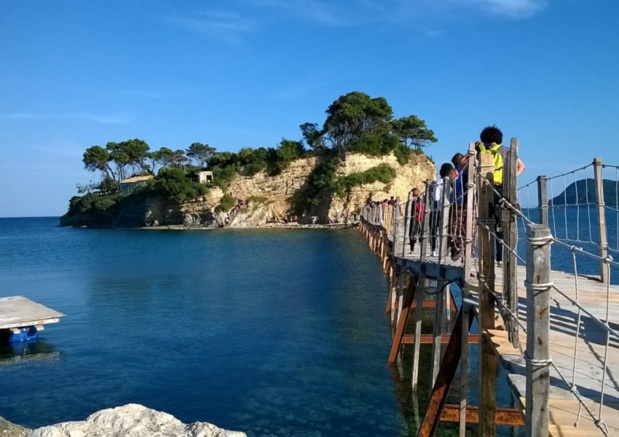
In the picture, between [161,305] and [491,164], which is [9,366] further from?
[491,164]

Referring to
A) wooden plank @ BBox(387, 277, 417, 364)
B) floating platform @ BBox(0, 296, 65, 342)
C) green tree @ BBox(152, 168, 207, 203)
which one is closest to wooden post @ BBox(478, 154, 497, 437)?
wooden plank @ BBox(387, 277, 417, 364)

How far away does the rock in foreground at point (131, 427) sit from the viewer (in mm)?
5562

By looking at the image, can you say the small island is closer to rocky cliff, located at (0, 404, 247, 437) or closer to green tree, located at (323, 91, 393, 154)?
green tree, located at (323, 91, 393, 154)

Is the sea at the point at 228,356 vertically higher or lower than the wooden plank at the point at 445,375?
lower

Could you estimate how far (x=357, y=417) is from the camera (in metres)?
9.39

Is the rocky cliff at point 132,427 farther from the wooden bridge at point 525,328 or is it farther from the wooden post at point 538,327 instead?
the wooden post at point 538,327

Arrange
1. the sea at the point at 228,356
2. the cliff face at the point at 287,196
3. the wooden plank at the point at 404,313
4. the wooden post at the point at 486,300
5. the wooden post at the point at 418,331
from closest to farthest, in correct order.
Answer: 1. the wooden post at the point at 486,300
2. the sea at the point at 228,356
3. the wooden post at the point at 418,331
4. the wooden plank at the point at 404,313
5. the cliff face at the point at 287,196

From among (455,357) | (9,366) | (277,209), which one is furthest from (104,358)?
(277,209)

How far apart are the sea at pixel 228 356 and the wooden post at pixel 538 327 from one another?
559cm

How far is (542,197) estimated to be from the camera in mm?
8102

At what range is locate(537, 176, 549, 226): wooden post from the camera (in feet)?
26.3

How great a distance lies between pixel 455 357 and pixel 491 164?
2.21 meters

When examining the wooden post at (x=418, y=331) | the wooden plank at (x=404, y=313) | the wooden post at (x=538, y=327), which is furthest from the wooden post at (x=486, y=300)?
the wooden plank at (x=404, y=313)

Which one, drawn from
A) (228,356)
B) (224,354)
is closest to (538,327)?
(228,356)
